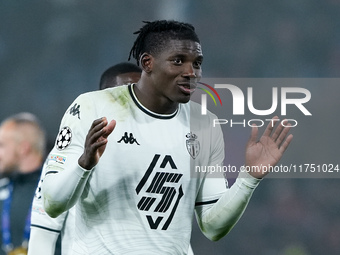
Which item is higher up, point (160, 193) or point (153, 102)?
point (153, 102)

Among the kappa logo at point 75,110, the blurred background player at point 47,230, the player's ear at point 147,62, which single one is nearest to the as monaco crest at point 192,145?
the player's ear at point 147,62

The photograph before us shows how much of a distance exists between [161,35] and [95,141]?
2.79 feet

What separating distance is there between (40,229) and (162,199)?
131 centimetres

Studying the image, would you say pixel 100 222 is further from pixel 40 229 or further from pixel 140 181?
pixel 40 229

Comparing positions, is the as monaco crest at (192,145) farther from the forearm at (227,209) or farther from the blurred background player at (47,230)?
the blurred background player at (47,230)

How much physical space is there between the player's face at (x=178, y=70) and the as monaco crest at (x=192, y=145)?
0.70 ft

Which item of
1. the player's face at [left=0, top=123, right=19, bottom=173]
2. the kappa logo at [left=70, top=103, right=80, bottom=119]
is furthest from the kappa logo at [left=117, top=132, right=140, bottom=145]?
the player's face at [left=0, top=123, right=19, bottom=173]

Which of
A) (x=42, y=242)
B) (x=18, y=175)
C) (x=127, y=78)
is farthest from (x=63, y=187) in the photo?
(x=18, y=175)

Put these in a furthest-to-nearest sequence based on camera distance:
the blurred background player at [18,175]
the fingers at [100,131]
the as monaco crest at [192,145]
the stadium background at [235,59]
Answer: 1. the stadium background at [235,59]
2. the blurred background player at [18,175]
3. the as monaco crest at [192,145]
4. the fingers at [100,131]

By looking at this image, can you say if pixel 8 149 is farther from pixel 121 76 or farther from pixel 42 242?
pixel 42 242

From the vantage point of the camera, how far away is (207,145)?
12.6ft

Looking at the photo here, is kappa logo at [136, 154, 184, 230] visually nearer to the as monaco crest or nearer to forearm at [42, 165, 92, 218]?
the as monaco crest

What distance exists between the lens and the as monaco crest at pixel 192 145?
12.4 ft

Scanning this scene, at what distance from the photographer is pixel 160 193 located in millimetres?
3641
